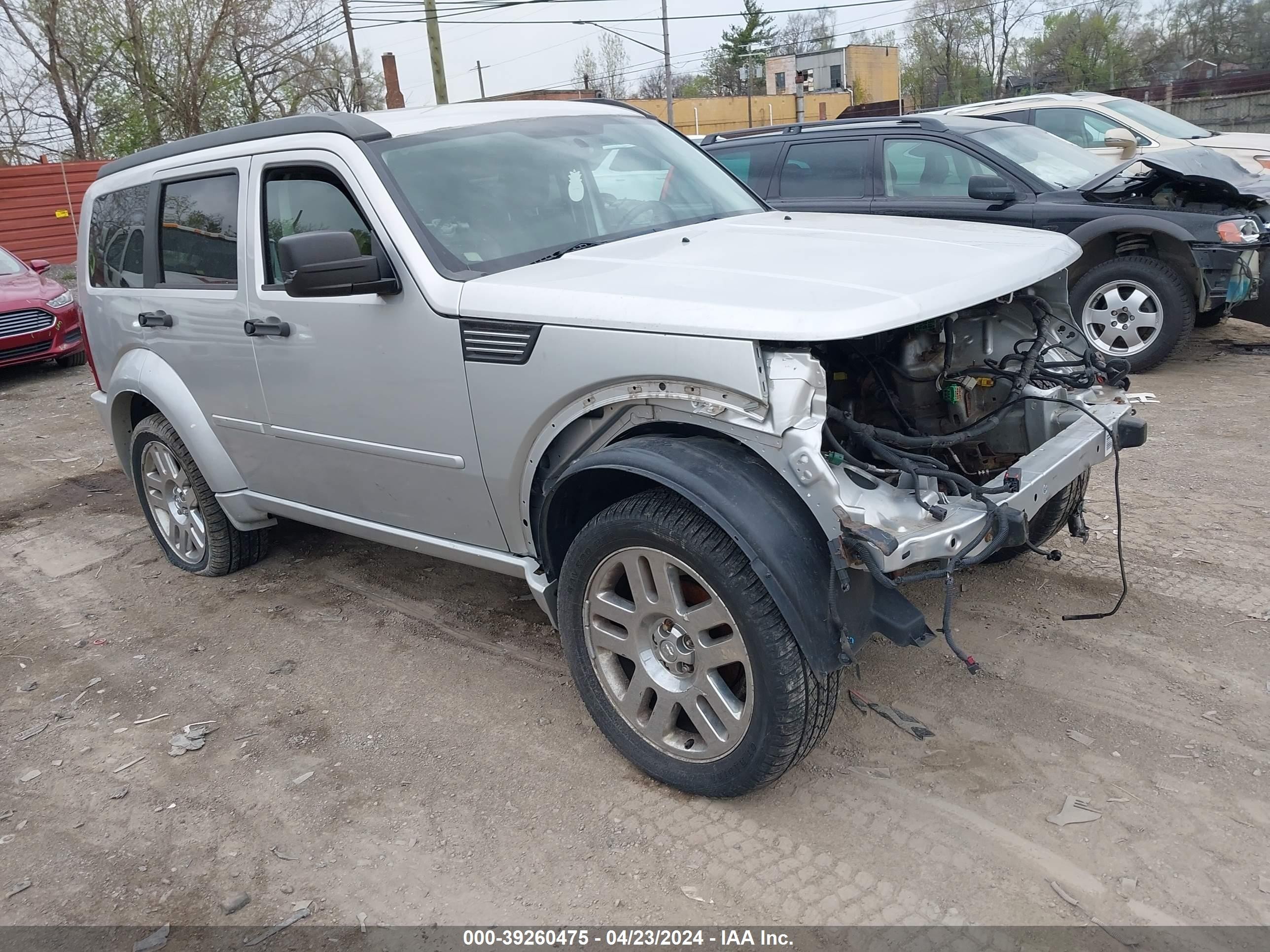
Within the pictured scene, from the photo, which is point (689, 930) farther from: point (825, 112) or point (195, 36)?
point (825, 112)

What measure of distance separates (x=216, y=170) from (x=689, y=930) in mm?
3508

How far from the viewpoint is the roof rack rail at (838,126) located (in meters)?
7.77

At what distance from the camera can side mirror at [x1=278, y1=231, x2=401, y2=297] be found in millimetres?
3148

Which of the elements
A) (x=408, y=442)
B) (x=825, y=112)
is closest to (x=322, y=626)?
(x=408, y=442)

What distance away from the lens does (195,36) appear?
85.8 feet

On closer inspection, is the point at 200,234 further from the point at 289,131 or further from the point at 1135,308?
the point at 1135,308

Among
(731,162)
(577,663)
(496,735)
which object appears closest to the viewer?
(577,663)

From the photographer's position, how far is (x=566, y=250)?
3.46 meters

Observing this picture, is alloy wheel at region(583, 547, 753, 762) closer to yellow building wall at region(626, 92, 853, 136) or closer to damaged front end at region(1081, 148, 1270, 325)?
damaged front end at region(1081, 148, 1270, 325)

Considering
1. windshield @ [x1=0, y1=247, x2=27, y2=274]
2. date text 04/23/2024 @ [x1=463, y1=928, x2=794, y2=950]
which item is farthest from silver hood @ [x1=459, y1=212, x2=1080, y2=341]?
windshield @ [x1=0, y1=247, x2=27, y2=274]

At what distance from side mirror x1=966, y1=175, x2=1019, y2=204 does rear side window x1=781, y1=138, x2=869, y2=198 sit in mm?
1214

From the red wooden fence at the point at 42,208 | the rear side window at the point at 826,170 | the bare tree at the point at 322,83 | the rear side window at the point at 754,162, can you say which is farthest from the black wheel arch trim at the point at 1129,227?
the bare tree at the point at 322,83

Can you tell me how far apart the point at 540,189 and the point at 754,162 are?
5358 mm

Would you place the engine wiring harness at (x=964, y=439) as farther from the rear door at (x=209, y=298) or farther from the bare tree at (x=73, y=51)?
the bare tree at (x=73, y=51)
